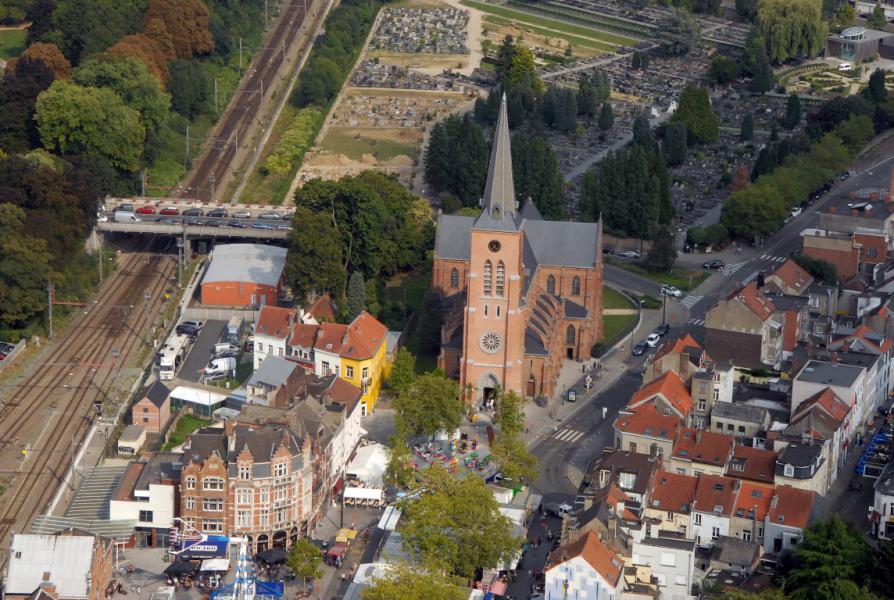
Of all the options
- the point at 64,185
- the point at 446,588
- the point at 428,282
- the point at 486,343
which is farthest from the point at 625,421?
the point at 64,185

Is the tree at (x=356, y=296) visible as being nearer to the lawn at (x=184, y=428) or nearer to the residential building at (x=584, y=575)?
the lawn at (x=184, y=428)

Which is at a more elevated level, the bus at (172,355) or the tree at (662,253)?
the tree at (662,253)

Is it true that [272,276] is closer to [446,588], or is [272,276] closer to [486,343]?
[486,343]

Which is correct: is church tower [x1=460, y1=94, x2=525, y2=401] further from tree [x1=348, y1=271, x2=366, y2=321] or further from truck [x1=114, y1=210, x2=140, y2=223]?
truck [x1=114, y1=210, x2=140, y2=223]

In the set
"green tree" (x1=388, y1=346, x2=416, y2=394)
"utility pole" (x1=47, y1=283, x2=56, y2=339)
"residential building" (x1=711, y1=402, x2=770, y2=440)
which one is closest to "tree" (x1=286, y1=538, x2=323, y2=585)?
"green tree" (x1=388, y1=346, x2=416, y2=394)

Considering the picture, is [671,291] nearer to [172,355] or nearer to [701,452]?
[701,452]

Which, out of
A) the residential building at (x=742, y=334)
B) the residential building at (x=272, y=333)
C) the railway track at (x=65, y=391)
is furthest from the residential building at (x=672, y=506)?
the railway track at (x=65, y=391)
